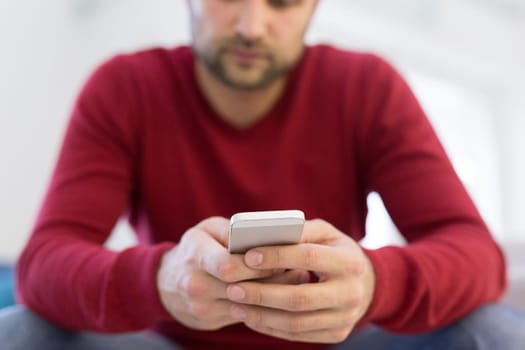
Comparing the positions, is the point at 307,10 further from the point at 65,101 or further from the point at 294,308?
the point at 65,101

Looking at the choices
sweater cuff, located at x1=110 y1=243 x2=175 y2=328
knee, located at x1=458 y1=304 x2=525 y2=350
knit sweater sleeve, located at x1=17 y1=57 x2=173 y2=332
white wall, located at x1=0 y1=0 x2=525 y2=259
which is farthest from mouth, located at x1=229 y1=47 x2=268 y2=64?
white wall, located at x1=0 y1=0 x2=525 y2=259

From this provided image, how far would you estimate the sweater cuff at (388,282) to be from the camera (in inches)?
22.8

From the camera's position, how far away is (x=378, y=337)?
734 mm

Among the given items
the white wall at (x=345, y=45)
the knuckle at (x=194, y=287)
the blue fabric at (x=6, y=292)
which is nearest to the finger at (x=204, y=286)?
the knuckle at (x=194, y=287)

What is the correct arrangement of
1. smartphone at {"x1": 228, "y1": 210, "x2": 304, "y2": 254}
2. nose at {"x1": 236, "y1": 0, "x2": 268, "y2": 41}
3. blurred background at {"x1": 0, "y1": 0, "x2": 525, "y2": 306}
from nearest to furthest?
1. smartphone at {"x1": 228, "y1": 210, "x2": 304, "y2": 254}
2. nose at {"x1": 236, "y1": 0, "x2": 268, "y2": 41}
3. blurred background at {"x1": 0, "y1": 0, "x2": 525, "y2": 306}

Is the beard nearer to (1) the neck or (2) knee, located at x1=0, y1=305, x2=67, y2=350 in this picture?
(1) the neck

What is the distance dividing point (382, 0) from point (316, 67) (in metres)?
1.17

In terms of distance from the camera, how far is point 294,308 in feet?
1.67

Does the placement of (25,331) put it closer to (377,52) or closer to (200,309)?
(200,309)

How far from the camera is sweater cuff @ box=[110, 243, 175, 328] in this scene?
0.59 metres

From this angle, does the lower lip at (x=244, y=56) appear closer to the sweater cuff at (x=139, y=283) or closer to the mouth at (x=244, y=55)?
the mouth at (x=244, y=55)

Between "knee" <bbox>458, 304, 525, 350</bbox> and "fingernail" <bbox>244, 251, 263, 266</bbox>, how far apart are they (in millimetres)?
258

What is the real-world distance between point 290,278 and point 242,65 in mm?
353

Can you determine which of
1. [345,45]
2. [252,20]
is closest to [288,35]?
[252,20]
